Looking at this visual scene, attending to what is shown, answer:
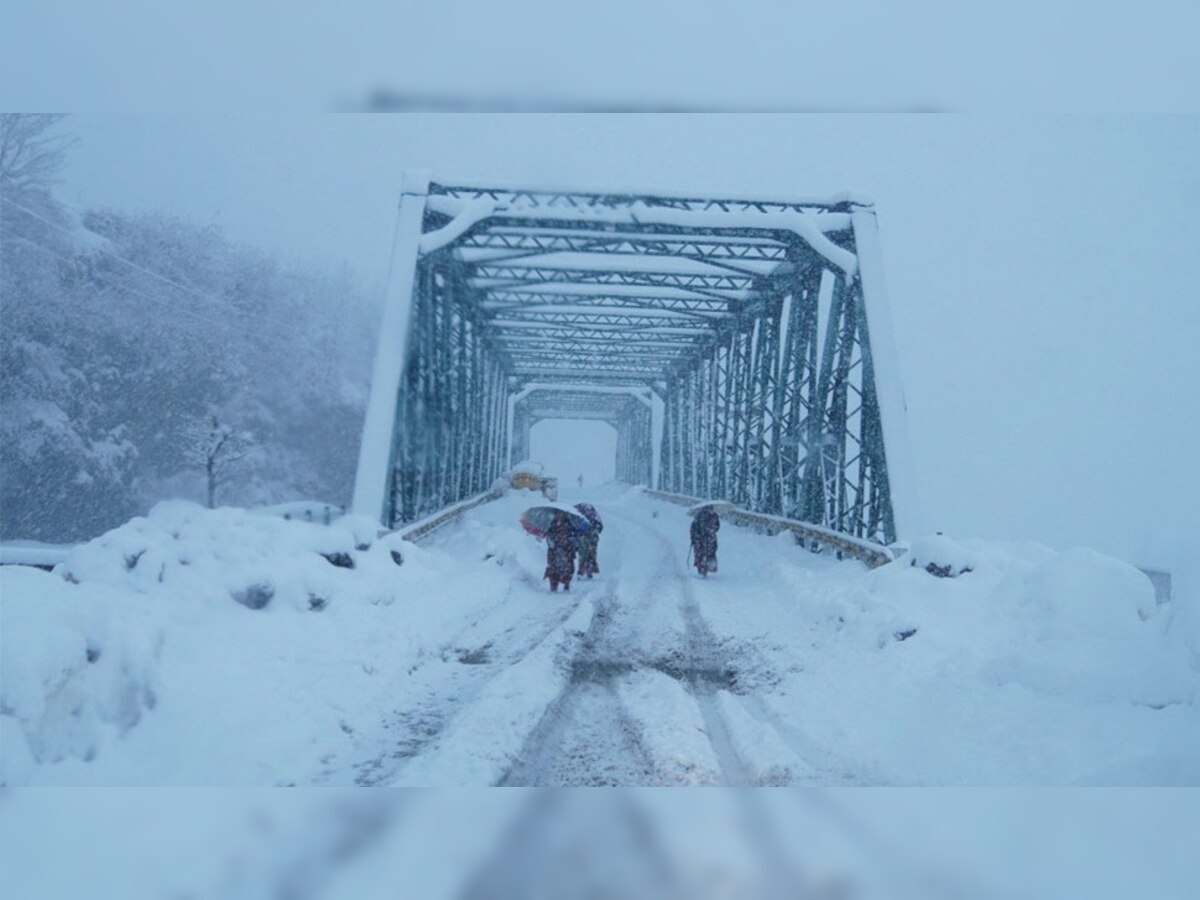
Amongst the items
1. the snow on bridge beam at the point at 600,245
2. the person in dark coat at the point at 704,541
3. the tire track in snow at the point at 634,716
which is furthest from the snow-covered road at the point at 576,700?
the snow on bridge beam at the point at 600,245

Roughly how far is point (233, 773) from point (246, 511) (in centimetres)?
202

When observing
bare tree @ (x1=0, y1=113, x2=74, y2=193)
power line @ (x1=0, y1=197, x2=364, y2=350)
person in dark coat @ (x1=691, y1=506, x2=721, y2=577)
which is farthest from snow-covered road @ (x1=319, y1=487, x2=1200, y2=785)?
bare tree @ (x1=0, y1=113, x2=74, y2=193)

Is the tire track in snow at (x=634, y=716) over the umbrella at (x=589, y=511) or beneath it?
beneath

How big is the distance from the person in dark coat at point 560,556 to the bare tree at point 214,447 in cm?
303

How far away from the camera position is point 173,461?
6.26 metres

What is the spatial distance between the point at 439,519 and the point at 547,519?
1128 mm

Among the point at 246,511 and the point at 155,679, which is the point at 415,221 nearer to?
the point at 246,511

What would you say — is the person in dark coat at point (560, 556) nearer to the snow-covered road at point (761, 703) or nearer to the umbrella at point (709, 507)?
the snow-covered road at point (761, 703)

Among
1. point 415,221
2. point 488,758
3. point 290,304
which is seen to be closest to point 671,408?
point 415,221

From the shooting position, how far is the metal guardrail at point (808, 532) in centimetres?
816

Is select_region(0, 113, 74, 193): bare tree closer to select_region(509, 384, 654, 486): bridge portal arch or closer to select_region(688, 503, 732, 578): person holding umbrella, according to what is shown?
select_region(509, 384, 654, 486): bridge portal arch

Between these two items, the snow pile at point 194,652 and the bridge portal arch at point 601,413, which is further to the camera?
the bridge portal arch at point 601,413

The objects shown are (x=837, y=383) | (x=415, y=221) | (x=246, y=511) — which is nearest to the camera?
(x=246, y=511)

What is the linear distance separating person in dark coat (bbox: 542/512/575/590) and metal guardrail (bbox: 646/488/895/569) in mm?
1599
